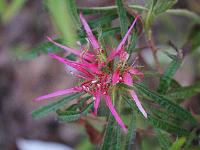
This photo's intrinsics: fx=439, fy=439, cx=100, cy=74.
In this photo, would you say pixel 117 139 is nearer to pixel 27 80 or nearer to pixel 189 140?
pixel 189 140

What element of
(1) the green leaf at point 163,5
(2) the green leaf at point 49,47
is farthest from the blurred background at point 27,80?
(1) the green leaf at point 163,5

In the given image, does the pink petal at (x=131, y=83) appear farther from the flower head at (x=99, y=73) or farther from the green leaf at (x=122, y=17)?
the green leaf at (x=122, y=17)

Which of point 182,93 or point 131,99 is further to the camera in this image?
point 182,93

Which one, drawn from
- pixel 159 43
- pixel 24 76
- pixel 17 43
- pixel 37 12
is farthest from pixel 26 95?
pixel 159 43

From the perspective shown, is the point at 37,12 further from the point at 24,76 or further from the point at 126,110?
the point at 126,110

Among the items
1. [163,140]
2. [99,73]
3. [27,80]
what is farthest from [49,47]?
[27,80]

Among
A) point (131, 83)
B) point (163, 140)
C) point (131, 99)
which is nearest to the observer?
point (131, 83)
